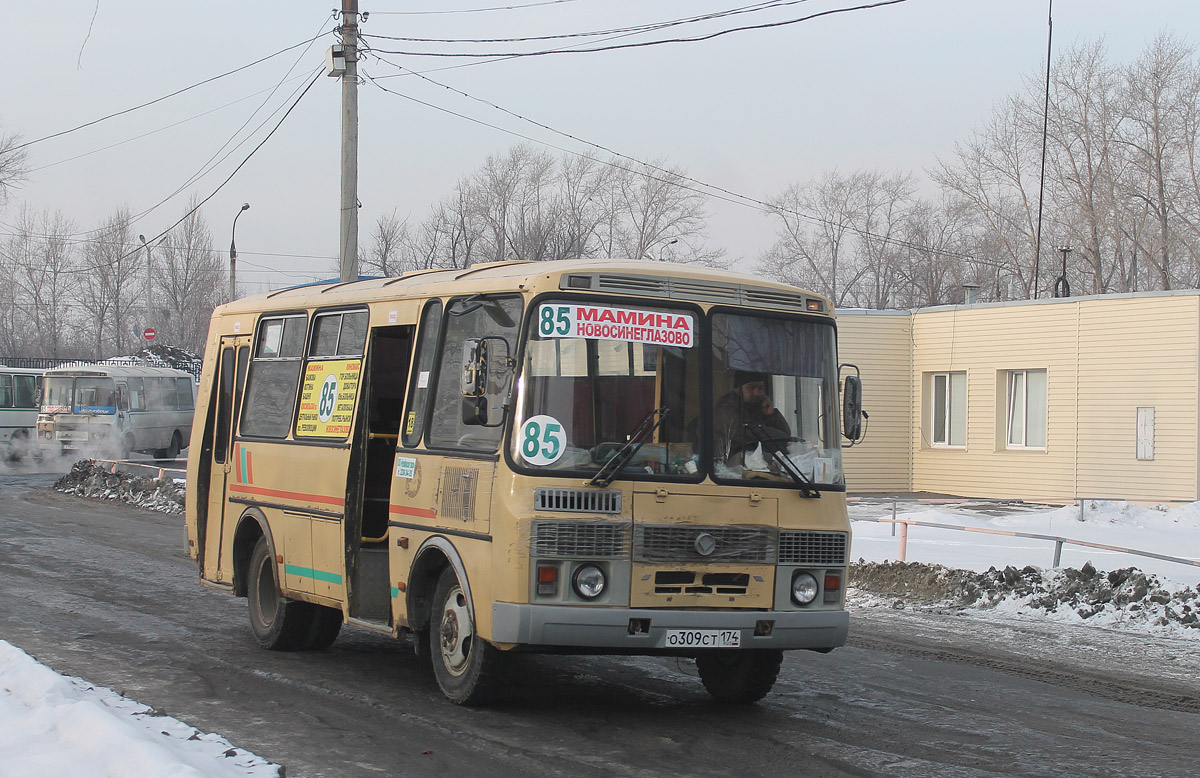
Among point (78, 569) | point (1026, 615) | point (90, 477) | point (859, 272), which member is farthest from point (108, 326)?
point (1026, 615)

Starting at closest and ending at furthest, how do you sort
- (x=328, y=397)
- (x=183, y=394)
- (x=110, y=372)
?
(x=328, y=397) → (x=110, y=372) → (x=183, y=394)

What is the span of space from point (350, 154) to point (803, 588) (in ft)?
46.6

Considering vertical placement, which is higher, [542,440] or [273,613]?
[542,440]

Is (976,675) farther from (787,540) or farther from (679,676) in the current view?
(787,540)

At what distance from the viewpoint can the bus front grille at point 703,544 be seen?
7504mm

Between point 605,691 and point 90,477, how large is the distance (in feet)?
76.9

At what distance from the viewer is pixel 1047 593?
13.8 m

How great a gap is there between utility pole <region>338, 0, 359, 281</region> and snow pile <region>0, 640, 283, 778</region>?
13.1 m

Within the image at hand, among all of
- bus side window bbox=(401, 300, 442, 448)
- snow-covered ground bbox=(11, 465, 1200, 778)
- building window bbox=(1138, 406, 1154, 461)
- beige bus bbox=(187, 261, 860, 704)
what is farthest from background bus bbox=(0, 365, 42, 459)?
bus side window bbox=(401, 300, 442, 448)

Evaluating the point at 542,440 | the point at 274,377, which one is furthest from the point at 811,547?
the point at 274,377

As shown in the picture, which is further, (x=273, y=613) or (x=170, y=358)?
(x=170, y=358)

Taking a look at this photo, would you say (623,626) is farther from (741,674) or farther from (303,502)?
(303,502)

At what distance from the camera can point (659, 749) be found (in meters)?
7.07

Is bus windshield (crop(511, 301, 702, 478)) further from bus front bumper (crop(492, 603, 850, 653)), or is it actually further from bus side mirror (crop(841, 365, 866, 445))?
bus side mirror (crop(841, 365, 866, 445))
